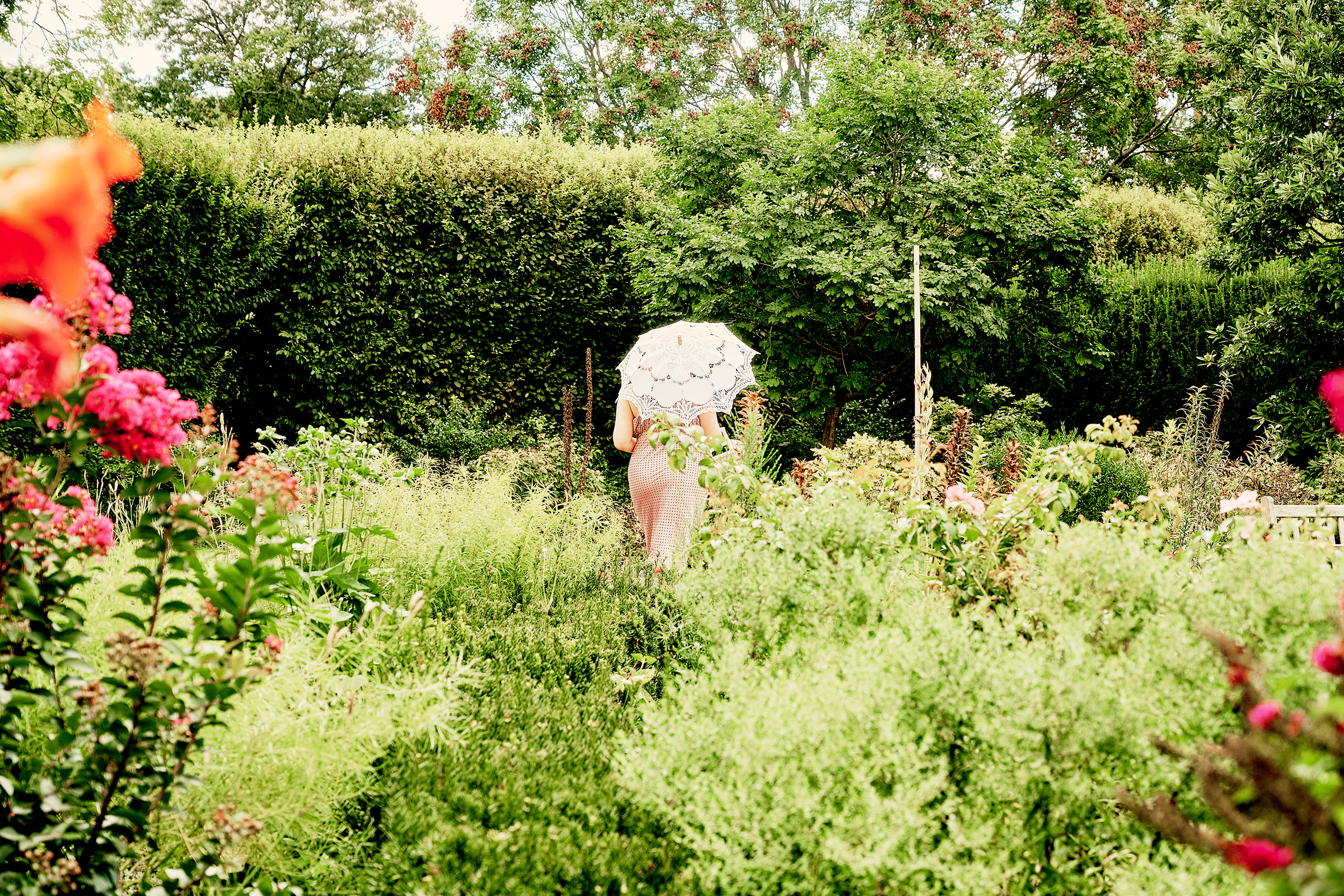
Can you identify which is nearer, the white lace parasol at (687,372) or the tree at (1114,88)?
the white lace parasol at (687,372)

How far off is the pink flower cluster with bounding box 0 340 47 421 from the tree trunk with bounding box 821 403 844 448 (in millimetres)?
6767

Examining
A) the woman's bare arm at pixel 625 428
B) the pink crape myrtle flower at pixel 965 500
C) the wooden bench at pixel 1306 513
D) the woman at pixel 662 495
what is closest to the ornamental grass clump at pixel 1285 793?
the pink crape myrtle flower at pixel 965 500

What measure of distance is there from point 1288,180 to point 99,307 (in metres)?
8.29

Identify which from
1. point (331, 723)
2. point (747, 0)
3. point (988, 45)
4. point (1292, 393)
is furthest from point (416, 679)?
point (747, 0)

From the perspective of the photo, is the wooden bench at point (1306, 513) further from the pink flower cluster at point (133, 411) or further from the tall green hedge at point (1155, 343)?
the tall green hedge at point (1155, 343)

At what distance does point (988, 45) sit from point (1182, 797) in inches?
542

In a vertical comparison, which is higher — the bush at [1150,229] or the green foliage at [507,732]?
the bush at [1150,229]

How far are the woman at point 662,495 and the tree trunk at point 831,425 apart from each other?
113 inches

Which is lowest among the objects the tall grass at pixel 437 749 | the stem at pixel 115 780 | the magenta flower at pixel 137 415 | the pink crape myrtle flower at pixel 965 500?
the tall grass at pixel 437 749

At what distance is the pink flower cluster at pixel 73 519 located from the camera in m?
1.72

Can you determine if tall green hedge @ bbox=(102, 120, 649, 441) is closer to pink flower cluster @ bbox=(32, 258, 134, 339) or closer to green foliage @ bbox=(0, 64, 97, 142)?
green foliage @ bbox=(0, 64, 97, 142)

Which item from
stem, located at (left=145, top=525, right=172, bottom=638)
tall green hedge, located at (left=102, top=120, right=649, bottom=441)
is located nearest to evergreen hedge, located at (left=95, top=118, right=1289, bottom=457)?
tall green hedge, located at (left=102, top=120, right=649, bottom=441)

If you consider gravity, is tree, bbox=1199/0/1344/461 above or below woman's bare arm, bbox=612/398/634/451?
above

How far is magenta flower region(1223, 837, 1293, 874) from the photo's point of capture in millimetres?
961
